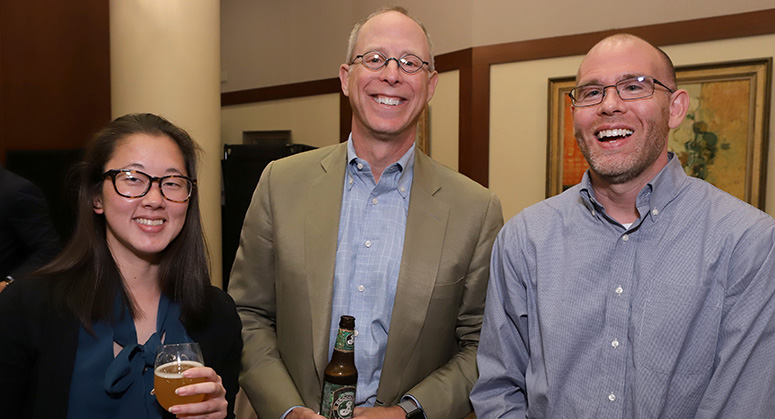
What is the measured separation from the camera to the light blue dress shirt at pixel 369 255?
6.23ft

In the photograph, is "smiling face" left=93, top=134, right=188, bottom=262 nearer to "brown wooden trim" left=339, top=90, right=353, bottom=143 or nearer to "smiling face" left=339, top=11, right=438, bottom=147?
"smiling face" left=339, top=11, right=438, bottom=147

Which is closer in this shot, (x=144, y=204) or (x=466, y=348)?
(x=144, y=204)

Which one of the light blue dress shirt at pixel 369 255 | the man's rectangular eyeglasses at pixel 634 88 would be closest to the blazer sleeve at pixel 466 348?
the light blue dress shirt at pixel 369 255

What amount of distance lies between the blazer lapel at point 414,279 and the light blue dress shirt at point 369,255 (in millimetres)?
40

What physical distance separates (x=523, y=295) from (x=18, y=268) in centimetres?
273

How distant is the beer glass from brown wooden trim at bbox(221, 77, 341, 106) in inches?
193

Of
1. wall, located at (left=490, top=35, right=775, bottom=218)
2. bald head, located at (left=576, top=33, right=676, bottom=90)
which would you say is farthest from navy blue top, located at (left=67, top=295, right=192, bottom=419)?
wall, located at (left=490, top=35, right=775, bottom=218)

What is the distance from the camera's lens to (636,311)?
5.50 ft

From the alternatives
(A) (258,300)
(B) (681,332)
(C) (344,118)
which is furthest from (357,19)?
(B) (681,332)

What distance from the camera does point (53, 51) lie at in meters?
5.03

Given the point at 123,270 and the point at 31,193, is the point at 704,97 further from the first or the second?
the point at 31,193

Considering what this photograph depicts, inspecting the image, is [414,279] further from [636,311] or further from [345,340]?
[636,311]

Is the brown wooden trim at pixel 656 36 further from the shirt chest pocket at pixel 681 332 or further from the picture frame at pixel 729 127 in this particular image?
the shirt chest pocket at pixel 681 332

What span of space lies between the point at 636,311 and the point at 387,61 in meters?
1.08
